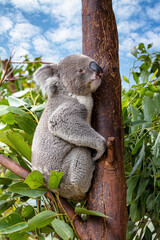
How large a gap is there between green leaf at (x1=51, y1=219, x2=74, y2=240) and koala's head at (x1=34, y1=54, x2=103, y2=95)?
0.76m

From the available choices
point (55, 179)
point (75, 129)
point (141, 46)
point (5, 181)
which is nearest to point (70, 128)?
point (75, 129)

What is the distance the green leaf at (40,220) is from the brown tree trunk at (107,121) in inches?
8.4

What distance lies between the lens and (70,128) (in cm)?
143

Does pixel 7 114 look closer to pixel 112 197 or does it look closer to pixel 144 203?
pixel 112 197

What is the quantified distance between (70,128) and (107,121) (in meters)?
0.22

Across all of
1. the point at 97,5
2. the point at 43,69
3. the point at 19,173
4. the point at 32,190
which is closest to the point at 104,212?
the point at 32,190

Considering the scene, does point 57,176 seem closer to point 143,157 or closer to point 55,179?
point 55,179

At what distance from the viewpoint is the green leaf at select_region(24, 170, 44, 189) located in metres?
1.31

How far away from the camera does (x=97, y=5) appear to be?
1.70 meters

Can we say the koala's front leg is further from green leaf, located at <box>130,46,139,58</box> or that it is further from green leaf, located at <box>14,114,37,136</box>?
green leaf, located at <box>130,46,139,58</box>

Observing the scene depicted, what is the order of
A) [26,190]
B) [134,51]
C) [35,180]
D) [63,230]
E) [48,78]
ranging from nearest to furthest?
1. [63,230]
2. [35,180]
3. [26,190]
4. [48,78]
5. [134,51]

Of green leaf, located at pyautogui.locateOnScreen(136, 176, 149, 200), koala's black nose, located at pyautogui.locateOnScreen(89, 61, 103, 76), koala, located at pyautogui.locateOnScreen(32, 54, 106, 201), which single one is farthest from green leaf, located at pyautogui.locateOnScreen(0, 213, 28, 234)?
koala's black nose, located at pyautogui.locateOnScreen(89, 61, 103, 76)

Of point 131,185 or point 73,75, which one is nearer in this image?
point 73,75

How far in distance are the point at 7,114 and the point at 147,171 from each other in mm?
1172
